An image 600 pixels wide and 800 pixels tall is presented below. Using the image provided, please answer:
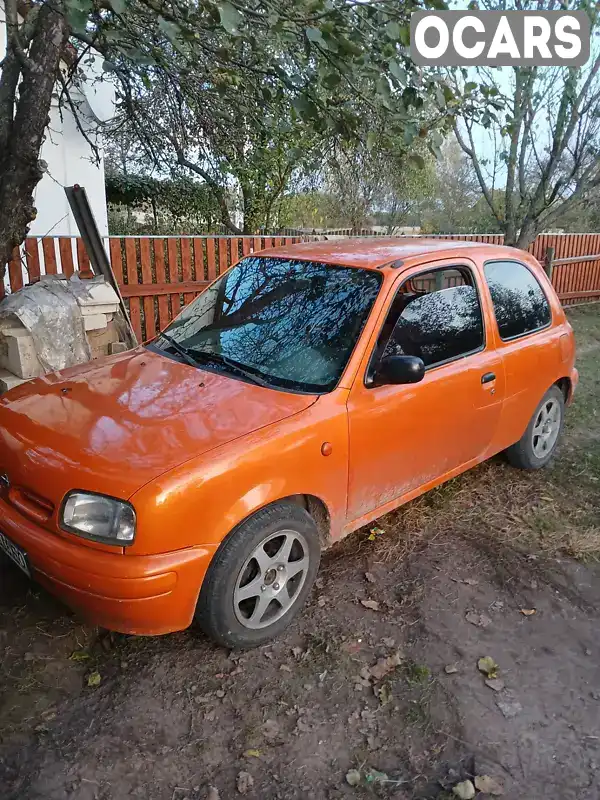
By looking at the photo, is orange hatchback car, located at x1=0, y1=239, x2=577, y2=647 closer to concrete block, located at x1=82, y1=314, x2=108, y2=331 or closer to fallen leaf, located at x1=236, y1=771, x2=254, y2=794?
fallen leaf, located at x1=236, y1=771, x2=254, y2=794

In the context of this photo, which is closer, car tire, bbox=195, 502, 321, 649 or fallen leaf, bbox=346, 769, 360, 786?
fallen leaf, bbox=346, 769, 360, 786

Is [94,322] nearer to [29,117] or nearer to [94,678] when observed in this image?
[29,117]

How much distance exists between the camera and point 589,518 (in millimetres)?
4172

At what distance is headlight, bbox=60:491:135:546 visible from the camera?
7.77ft

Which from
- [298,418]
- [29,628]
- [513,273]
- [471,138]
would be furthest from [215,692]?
[471,138]

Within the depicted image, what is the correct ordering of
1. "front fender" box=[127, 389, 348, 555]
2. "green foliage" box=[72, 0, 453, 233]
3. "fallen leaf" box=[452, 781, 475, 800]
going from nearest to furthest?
"fallen leaf" box=[452, 781, 475, 800] → "front fender" box=[127, 389, 348, 555] → "green foliage" box=[72, 0, 453, 233]

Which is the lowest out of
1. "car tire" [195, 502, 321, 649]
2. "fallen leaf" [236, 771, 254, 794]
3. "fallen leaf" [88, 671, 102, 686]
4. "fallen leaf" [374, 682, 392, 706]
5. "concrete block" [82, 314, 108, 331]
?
"fallen leaf" [236, 771, 254, 794]

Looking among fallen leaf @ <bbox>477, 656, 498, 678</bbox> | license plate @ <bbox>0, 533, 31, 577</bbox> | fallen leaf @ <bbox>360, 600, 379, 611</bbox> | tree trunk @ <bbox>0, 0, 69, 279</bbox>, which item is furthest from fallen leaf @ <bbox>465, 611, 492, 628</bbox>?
tree trunk @ <bbox>0, 0, 69, 279</bbox>

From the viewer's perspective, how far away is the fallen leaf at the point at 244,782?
2199mm

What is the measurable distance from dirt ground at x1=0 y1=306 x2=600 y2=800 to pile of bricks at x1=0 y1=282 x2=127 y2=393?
213 cm

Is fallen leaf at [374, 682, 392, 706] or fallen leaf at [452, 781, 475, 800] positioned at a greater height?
fallen leaf at [374, 682, 392, 706]

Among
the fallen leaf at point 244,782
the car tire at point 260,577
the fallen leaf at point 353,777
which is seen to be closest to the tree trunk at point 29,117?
the car tire at point 260,577

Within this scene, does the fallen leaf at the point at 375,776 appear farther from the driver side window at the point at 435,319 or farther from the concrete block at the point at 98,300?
the concrete block at the point at 98,300

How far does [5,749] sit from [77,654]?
0.54m
